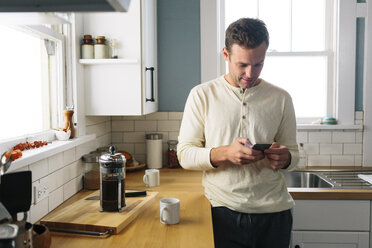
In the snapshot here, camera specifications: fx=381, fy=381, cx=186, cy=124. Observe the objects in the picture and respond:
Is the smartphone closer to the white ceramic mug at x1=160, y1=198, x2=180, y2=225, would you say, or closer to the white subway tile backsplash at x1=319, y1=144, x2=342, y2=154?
the white ceramic mug at x1=160, y1=198, x2=180, y2=225

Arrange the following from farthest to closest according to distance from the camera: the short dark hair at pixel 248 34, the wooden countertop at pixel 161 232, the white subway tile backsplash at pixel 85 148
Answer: the white subway tile backsplash at pixel 85 148 < the short dark hair at pixel 248 34 < the wooden countertop at pixel 161 232

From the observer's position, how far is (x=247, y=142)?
169 cm

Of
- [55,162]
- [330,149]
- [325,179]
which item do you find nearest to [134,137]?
[55,162]

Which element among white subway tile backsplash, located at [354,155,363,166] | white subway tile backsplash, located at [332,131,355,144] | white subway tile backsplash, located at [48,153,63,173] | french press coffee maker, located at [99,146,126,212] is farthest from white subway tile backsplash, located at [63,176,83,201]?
white subway tile backsplash, located at [354,155,363,166]

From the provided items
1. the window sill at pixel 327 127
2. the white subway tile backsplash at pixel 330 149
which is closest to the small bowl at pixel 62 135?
the window sill at pixel 327 127

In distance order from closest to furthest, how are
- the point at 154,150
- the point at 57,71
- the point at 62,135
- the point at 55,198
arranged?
the point at 55,198 → the point at 62,135 → the point at 57,71 → the point at 154,150

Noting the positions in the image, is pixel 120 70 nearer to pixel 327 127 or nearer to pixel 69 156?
pixel 69 156

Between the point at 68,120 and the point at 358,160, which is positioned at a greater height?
the point at 68,120

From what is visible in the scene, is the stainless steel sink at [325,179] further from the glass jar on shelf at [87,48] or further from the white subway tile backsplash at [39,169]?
the white subway tile backsplash at [39,169]

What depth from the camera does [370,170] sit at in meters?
3.04

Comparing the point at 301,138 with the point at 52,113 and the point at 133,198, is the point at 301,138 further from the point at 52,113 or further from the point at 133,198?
the point at 52,113

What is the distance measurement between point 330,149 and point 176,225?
6.53 feet

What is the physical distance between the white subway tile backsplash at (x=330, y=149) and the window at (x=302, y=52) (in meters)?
0.21

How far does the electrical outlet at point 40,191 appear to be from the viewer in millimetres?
1806
